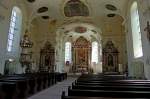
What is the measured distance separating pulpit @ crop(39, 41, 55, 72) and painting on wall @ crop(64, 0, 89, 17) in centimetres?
414

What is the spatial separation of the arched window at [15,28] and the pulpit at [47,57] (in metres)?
5.55

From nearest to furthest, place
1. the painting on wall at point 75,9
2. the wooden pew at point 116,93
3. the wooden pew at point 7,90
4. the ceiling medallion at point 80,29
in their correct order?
the wooden pew at point 116,93 → the wooden pew at point 7,90 → the painting on wall at point 75,9 → the ceiling medallion at point 80,29

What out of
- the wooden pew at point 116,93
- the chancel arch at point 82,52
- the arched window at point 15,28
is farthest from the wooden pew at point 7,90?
the chancel arch at point 82,52

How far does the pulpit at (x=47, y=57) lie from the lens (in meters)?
17.9

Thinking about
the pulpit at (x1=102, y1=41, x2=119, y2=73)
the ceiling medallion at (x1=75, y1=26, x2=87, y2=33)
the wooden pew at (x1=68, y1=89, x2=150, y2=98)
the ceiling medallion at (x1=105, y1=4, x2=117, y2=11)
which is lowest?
the wooden pew at (x1=68, y1=89, x2=150, y2=98)

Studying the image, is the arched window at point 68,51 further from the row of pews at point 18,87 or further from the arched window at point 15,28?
the row of pews at point 18,87

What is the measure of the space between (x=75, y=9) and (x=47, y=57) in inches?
238

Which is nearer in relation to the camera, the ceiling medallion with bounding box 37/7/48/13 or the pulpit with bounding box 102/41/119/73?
the ceiling medallion with bounding box 37/7/48/13

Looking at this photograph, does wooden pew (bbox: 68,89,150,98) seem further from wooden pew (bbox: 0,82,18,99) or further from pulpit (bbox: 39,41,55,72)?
pulpit (bbox: 39,41,55,72)

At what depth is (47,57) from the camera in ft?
59.2

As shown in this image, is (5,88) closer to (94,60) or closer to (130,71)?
(130,71)

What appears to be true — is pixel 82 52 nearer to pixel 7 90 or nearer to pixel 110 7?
pixel 110 7

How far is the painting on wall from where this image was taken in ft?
50.8

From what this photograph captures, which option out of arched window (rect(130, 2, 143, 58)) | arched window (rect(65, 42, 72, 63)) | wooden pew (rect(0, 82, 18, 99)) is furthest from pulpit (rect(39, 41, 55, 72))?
wooden pew (rect(0, 82, 18, 99))
